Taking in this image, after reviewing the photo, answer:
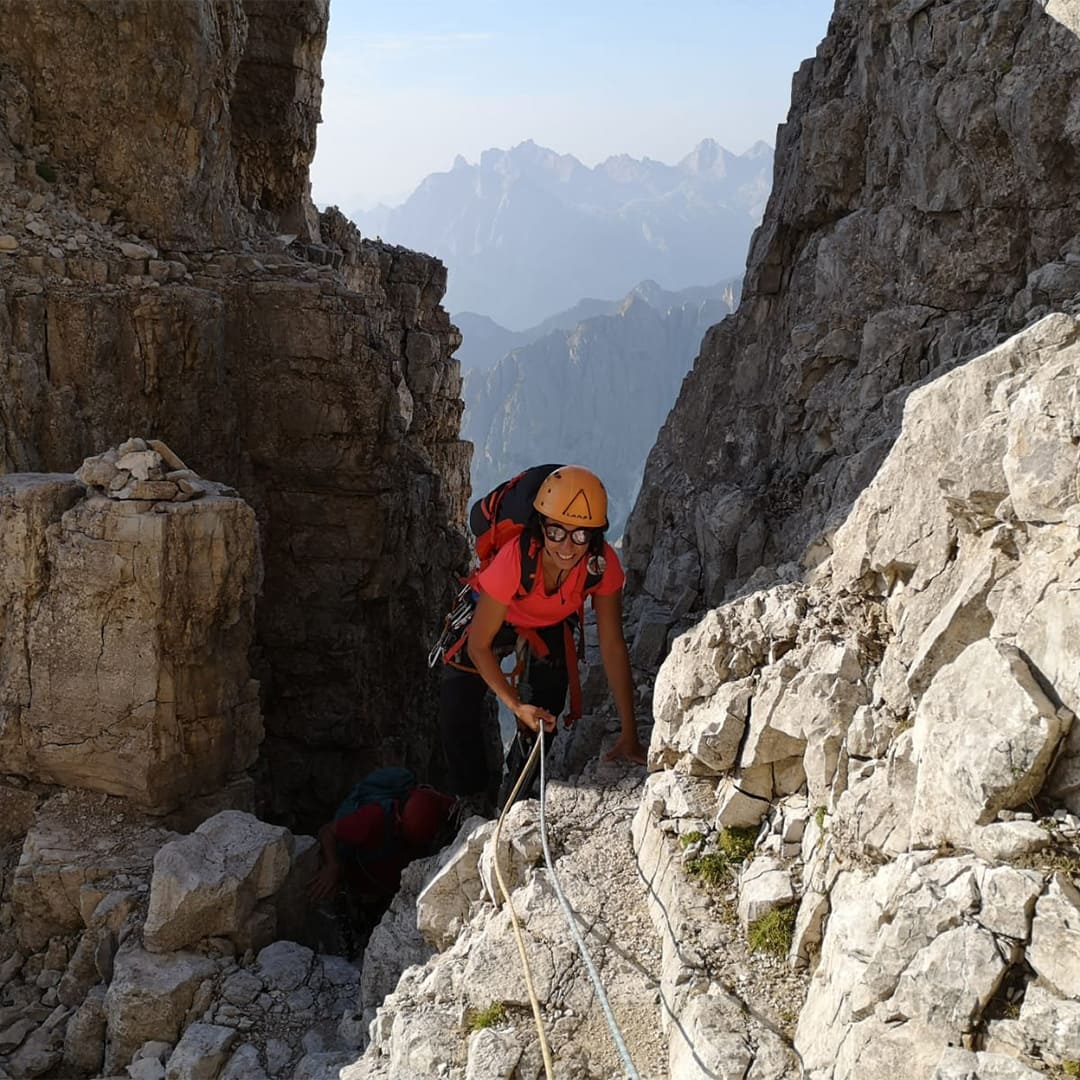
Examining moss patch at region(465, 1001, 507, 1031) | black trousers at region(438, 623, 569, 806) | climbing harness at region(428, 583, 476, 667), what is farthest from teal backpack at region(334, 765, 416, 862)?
moss patch at region(465, 1001, 507, 1031)

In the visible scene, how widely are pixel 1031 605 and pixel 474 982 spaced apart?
437 centimetres

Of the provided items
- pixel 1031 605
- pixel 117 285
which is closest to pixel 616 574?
pixel 1031 605

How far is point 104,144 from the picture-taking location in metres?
13.5

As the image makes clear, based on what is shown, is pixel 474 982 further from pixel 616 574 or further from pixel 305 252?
pixel 305 252

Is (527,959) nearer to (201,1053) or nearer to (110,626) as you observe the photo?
(201,1053)

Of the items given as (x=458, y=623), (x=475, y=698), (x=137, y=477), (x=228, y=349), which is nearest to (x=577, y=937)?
(x=475, y=698)

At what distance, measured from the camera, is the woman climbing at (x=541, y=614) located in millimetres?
8273

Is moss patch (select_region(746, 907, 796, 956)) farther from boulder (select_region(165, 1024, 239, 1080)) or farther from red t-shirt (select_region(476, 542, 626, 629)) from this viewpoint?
boulder (select_region(165, 1024, 239, 1080))

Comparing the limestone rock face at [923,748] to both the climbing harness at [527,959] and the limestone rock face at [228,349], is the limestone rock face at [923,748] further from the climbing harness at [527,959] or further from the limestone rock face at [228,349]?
the limestone rock face at [228,349]

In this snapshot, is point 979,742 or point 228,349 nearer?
point 979,742

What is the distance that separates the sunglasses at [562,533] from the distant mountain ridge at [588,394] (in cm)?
16355

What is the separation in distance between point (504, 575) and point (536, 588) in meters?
0.47

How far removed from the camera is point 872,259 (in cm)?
1048

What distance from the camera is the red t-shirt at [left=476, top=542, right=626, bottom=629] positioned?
328 inches
